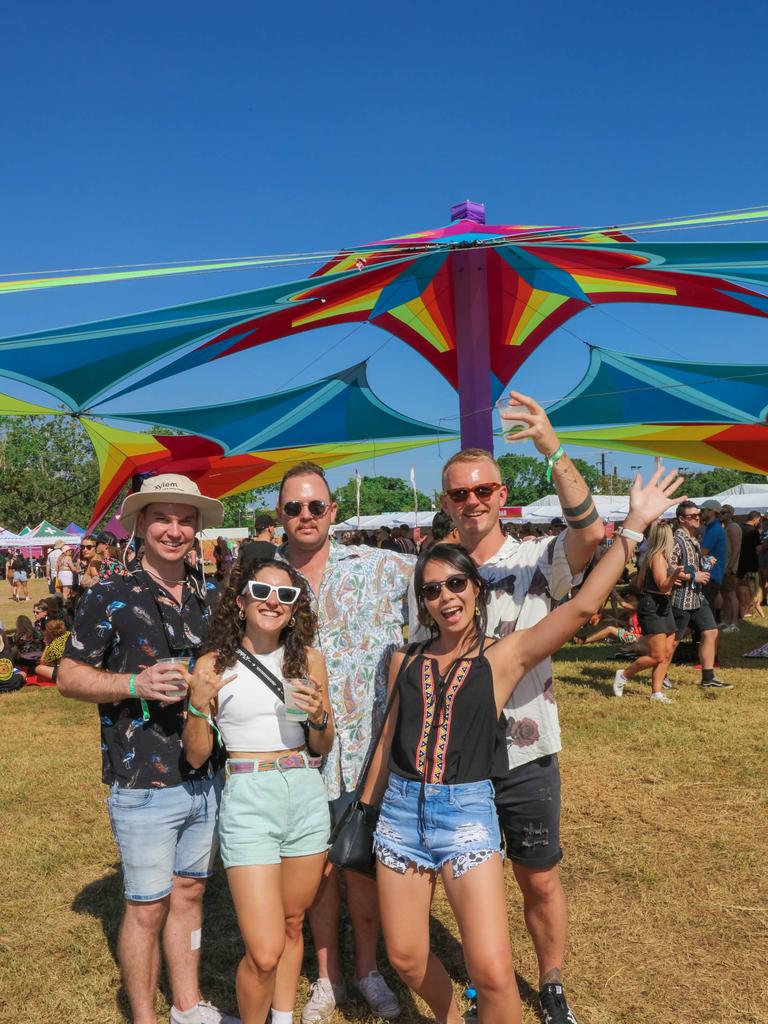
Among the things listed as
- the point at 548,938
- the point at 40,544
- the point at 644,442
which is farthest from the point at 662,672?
the point at 40,544

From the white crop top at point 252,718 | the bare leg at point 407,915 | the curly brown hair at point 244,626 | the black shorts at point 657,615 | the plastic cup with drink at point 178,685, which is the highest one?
the curly brown hair at point 244,626

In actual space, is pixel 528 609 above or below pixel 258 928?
above

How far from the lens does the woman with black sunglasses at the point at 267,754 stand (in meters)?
2.26

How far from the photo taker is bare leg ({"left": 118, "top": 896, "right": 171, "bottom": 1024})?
2439 millimetres

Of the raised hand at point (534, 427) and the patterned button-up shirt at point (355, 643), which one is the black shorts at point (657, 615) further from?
the raised hand at point (534, 427)

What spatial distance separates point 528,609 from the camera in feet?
8.23

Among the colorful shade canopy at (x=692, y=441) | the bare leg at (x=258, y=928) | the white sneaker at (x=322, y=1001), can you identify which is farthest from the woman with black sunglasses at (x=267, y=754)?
the colorful shade canopy at (x=692, y=441)

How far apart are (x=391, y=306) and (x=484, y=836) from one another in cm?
646

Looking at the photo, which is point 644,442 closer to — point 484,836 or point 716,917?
point 716,917

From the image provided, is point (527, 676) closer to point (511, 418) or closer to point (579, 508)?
point (579, 508)

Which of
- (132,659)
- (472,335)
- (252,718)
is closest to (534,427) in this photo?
(252,718)

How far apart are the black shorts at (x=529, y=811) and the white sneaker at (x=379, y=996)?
834 mm

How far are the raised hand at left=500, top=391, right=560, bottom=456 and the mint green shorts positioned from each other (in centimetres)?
Answer: 121

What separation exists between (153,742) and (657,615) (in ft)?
Result: 18.4
